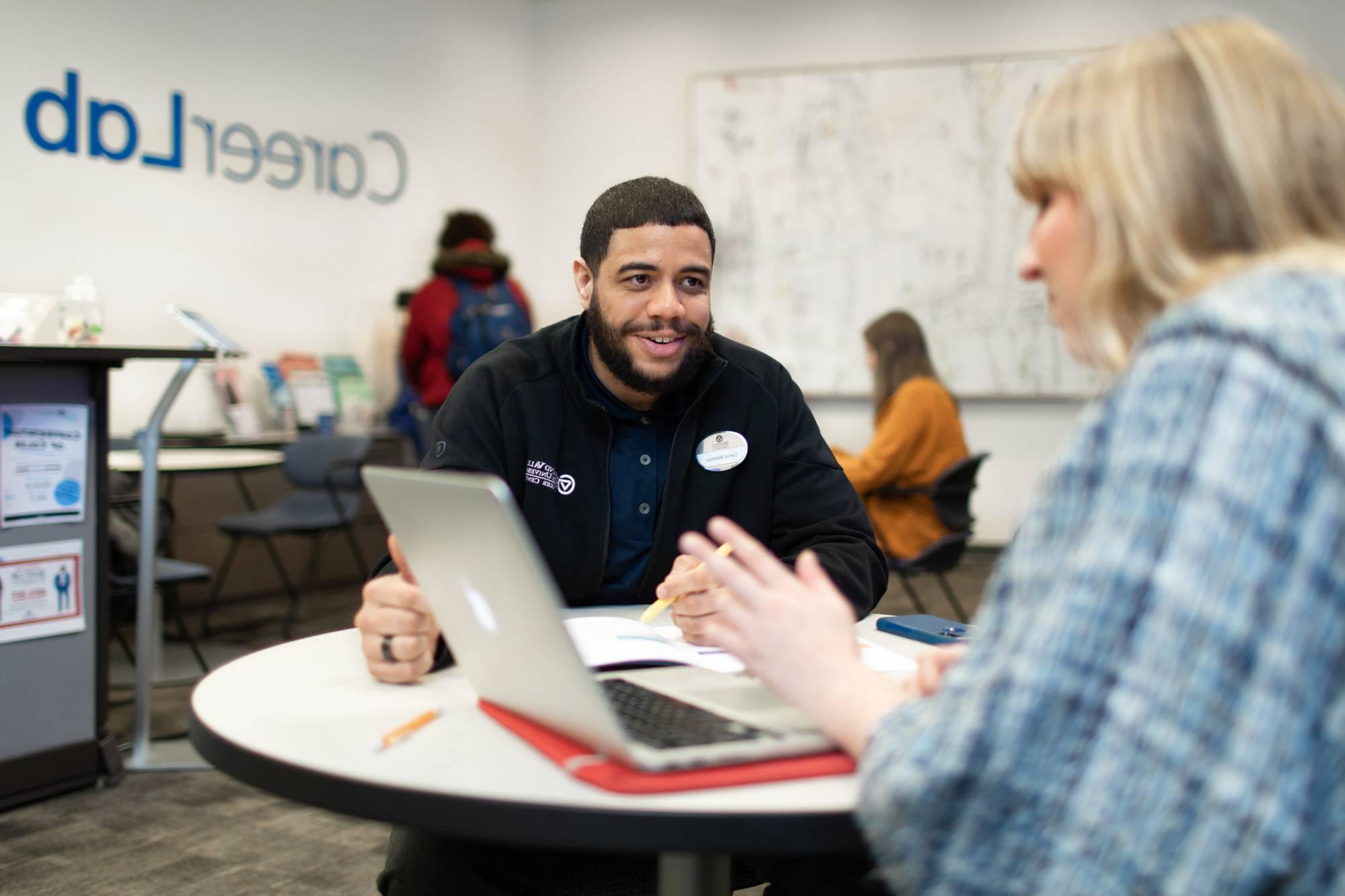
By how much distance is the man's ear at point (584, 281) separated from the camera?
6.63 feet

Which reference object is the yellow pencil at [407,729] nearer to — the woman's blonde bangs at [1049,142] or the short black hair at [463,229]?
the woman's blonde bangs at [1049,142]

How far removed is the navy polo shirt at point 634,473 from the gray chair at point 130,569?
2.18 meters

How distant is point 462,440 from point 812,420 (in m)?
0.63

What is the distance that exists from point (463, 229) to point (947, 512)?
3562mm

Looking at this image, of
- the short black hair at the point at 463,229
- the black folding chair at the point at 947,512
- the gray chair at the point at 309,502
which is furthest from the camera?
the short black hair at the point at 463,229

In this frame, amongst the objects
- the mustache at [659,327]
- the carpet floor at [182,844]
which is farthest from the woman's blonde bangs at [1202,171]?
the carpet floor at [182,844]

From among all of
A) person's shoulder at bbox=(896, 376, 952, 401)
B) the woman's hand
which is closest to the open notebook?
the woman's hand

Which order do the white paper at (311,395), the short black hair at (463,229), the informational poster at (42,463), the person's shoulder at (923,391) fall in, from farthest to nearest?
1. the short black hair at (463,229)
2. the white paper at (311,395)
3. the person's shoulder at (923,391)
4. the informational poster at (42,463)

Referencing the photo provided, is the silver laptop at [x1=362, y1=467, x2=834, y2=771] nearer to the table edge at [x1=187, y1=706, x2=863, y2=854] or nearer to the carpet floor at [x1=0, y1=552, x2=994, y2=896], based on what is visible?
the table edge at [x1=187, y1=706, x2=863, y2=854]

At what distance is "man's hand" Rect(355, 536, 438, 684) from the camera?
1.23 meters

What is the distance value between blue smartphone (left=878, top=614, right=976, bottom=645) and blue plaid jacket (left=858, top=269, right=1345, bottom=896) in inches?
27.4

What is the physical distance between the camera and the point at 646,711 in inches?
40.5

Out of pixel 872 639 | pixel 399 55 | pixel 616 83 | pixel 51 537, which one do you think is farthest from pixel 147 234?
pixel 872 639

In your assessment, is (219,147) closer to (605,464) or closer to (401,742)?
(605,464)
